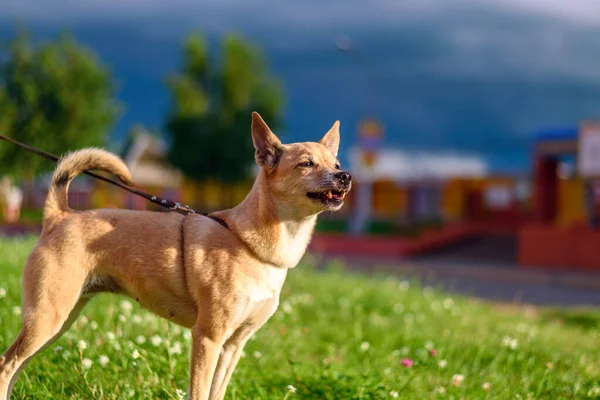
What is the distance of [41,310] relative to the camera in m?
3.56

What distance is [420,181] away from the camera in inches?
1435

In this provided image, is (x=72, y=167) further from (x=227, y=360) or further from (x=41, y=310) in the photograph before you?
(x=227, y=360)

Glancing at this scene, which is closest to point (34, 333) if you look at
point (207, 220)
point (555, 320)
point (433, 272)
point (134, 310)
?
point (207, 220)

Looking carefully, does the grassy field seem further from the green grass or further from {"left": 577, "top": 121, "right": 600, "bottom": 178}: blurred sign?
the green grass

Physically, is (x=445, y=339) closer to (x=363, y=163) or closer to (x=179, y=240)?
(x=179, y=240)

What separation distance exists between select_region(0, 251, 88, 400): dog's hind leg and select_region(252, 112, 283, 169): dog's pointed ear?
122 centimetres

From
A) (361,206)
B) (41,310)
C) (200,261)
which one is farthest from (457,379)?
(361,206)

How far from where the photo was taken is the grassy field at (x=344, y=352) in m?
4.37

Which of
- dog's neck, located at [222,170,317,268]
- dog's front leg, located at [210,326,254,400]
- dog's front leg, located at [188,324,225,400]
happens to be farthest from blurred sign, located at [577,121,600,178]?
dog's front leg, located at [188,324,225,400]

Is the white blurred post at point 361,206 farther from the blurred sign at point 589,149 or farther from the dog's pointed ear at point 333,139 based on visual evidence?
the dog's pointed ear at point 333,139

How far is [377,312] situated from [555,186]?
55.0 ft

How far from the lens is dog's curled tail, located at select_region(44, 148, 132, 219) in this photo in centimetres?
395

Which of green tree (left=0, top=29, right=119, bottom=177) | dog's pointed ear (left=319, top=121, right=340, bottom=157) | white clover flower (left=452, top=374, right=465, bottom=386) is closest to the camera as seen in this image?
Answer: dog's pointed ear (left=319, top=121, right=340, bottom=157)

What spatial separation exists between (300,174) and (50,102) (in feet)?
88.1
